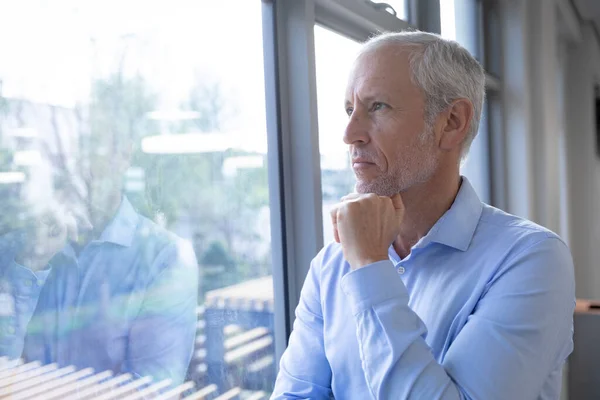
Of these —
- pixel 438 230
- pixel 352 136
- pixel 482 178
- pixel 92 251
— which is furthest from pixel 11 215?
pixel 482 178

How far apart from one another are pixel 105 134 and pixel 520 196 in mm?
3056

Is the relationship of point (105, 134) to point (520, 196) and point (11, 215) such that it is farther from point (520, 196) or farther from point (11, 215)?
point (520, 196)

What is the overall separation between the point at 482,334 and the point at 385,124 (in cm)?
44

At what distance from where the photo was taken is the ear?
1183mm

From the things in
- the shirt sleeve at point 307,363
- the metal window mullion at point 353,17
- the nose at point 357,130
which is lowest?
the shirt sleeve at point 307,363

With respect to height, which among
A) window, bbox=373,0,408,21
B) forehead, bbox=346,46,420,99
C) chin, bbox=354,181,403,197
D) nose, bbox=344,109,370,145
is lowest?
chin, bbox=354,181,403,197

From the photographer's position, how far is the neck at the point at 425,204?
3.88ft

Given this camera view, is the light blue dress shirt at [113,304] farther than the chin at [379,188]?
No

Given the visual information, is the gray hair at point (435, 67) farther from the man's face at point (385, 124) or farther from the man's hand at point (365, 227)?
the man's hand at point (365, 227)

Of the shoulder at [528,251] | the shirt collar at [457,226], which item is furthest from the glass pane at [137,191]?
the shoulder at [528,251]

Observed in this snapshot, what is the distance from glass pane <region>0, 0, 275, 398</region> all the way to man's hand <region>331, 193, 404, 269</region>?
43 cm

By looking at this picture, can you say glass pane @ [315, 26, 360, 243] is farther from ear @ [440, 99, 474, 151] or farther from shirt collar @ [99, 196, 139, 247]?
shirt collar @ [99, 196, 139, 247]

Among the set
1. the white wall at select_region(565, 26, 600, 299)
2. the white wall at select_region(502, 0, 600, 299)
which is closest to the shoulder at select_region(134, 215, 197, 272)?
the white wall at select_region(502, 0, 600, 299)

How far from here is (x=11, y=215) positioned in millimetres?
950
